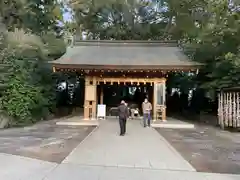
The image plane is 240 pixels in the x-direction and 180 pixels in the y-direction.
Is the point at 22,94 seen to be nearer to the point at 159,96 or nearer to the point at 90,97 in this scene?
the point at 90,97

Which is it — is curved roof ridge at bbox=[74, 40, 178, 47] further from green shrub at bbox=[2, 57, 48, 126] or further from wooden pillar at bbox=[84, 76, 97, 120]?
green shrub at bbox=[2, 57, 48, 126]

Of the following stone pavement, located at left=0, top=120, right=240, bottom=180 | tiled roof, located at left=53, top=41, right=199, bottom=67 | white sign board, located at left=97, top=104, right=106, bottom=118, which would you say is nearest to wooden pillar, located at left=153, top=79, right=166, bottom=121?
tiled roof, located at left=53, top=41, right=199, bottom=67

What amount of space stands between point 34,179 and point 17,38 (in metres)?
16.3

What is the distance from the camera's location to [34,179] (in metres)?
5.91

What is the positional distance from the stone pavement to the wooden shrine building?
31.8 ft

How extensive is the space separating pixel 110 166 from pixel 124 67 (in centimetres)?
1223

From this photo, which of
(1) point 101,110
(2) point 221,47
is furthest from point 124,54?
(2) point 221,47

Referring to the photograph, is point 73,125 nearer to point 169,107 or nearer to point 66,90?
point 66,90

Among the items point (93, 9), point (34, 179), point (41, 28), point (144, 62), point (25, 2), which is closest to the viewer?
point (34, 179)

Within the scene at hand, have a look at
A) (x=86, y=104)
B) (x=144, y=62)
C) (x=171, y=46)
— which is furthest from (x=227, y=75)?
(x=86, y=104)

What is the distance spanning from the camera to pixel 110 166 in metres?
7.23

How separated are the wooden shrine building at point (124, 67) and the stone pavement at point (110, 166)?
9706 mm

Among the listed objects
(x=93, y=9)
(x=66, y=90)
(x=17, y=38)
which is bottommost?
(x=66, y=90)

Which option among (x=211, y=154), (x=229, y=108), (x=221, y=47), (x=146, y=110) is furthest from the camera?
(x=221, y=47)
